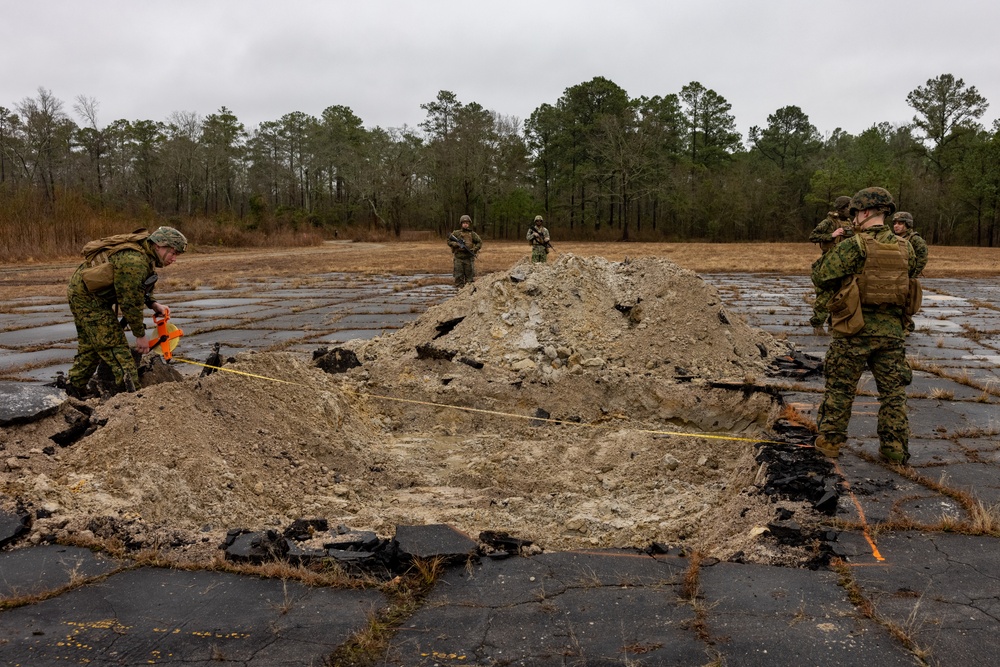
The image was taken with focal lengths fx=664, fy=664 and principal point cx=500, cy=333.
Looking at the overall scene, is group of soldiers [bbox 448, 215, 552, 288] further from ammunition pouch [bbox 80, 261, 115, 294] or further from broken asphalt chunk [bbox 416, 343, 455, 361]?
ammunition pouch [bbox 80, 261, 115, 294]

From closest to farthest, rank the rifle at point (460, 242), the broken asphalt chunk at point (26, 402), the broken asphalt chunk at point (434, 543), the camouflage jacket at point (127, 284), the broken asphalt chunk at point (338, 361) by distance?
the broken asphalt chunk at point (434, 543) < the broken asphalt chunk at point (26, 402) < the camouflage jacket at point (127, 284) < the broken asphalt chunk at point (338, 361) < the rifle at point (460, 242)

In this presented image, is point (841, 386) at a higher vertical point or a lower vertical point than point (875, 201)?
lower

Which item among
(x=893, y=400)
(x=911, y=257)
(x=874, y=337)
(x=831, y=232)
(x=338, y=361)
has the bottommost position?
(x=338, y=361)

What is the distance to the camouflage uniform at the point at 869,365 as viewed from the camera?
4.43m

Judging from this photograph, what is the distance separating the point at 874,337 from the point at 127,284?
545 centimetres

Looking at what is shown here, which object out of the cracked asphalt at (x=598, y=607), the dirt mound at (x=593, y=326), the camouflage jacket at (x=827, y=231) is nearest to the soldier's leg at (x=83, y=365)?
the cracked asphalt at (x=598, y=607)

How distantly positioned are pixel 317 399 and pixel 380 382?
1.18 meters

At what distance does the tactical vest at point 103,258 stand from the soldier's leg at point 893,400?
5475mm

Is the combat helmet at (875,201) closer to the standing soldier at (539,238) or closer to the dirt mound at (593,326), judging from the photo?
the dirt mound at (593,326)

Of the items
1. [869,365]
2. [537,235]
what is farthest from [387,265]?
[869,365]

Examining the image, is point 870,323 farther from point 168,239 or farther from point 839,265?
point 168,239

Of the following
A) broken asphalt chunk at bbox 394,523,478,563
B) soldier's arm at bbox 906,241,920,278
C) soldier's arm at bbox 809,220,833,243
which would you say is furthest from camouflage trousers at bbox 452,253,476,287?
broken asphalt chunk at bbox 394,523,478,563

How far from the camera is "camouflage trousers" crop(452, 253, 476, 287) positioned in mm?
13500

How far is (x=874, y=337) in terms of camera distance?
444 cm
